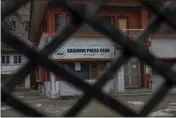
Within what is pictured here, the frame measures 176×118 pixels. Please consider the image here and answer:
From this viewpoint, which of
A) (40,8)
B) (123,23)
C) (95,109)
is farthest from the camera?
(123,23)

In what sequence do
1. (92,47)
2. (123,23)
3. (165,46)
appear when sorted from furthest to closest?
(123,23)
(165,46)
(92,47)

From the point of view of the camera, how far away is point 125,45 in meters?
2.13

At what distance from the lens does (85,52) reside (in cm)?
1870

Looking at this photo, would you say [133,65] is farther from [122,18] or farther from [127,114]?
[127,114]

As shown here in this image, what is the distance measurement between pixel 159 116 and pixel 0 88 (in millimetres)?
8211

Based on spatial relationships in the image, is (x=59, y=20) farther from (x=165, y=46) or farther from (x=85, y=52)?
(x=165, y=46)

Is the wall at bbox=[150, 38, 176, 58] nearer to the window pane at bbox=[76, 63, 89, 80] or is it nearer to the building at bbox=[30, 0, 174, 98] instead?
the building at bbox=[30, 0, 174, 98]

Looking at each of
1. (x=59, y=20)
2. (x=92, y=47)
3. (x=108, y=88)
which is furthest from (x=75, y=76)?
(x=59, y=20)

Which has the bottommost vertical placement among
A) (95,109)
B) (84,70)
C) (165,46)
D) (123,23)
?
(95,109)

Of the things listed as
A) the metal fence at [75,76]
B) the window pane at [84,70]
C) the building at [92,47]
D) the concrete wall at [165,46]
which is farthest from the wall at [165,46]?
the metal fence at [75,76]

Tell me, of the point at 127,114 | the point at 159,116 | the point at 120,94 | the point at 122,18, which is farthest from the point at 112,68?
the point at 122,18

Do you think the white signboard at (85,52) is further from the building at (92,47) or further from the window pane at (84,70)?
the window pane at (84,70)

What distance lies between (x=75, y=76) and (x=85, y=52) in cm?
1663

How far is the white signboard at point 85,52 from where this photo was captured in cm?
1833
